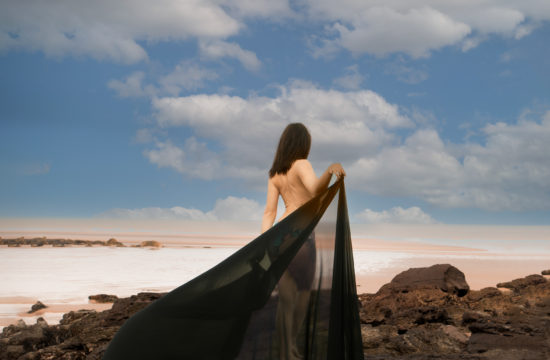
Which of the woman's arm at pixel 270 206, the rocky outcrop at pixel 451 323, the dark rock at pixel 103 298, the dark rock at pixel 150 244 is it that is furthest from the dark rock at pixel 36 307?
the dark rock at pixel 150 244

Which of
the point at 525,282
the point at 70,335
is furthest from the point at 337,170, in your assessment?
the point at 525,282

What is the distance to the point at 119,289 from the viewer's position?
1335 cm

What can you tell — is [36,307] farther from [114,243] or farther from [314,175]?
[114,243]

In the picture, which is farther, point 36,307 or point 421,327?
point 36,307

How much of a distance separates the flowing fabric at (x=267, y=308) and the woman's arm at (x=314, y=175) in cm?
11

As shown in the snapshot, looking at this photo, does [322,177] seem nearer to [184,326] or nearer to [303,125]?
[303,125]

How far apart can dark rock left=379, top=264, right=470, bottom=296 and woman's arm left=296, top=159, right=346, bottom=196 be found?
5.49 meters

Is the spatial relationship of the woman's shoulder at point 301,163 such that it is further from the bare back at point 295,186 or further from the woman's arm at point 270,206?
the woman's arm at point 270,206

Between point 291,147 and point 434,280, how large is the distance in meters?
6.18

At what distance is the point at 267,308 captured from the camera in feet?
11.7

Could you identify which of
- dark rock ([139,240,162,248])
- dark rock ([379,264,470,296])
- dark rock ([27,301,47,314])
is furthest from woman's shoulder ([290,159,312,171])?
dark rock ([139,240,162,248])

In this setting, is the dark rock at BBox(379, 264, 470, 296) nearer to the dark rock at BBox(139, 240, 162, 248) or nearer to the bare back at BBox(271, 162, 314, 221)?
the bare back at BBox(271, 162, 314, 221)

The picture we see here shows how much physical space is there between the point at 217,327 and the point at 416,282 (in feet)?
21.9

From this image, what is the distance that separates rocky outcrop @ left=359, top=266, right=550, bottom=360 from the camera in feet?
18.8
